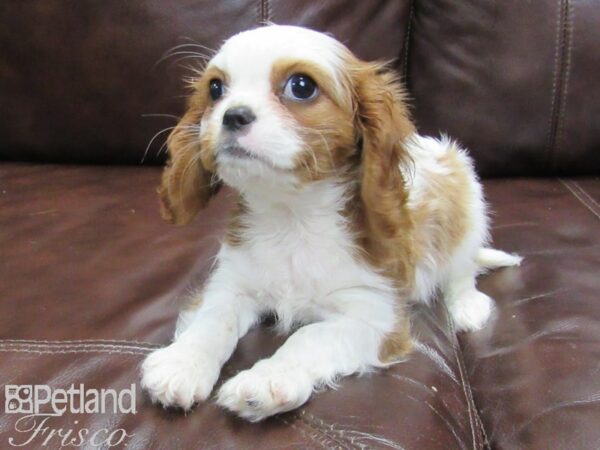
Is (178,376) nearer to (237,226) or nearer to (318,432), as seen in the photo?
(318,432)

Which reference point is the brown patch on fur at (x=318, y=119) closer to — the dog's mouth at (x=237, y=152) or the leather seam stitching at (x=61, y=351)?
the dog's mouth at (x=237, y=152)

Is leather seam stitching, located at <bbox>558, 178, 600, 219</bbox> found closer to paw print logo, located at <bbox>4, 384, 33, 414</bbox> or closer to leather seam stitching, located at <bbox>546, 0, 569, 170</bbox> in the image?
leather seam stitching, located at <bbox>546, 0, 569, 170</bbox>

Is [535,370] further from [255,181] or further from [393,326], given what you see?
[255,181]

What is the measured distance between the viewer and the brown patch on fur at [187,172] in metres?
1.37

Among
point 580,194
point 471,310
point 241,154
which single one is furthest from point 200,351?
point 580,194

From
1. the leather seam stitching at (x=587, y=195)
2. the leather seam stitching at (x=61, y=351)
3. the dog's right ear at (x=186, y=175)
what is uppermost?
the dog's right ear at (x=186, y=175)

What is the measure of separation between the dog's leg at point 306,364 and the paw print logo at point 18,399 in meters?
0.30

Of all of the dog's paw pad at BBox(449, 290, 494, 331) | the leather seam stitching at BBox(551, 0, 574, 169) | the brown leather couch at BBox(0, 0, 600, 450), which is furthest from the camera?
the leather seam stitching at BBox(551, 0, 574, 169)

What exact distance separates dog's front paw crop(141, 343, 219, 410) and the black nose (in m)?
0.39

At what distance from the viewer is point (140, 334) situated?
4.13ft

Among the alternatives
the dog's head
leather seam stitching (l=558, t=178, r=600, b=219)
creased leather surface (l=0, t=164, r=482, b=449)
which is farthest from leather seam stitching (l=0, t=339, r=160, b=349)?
leather seam stitching (l=558, t=178, r=600, b=219)

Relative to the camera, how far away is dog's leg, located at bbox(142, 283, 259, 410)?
1055mm

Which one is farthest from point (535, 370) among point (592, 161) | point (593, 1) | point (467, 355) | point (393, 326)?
point (593, 1)

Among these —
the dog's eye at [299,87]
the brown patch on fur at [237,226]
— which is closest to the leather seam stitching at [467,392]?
the brown patch on fur at [237,226]
